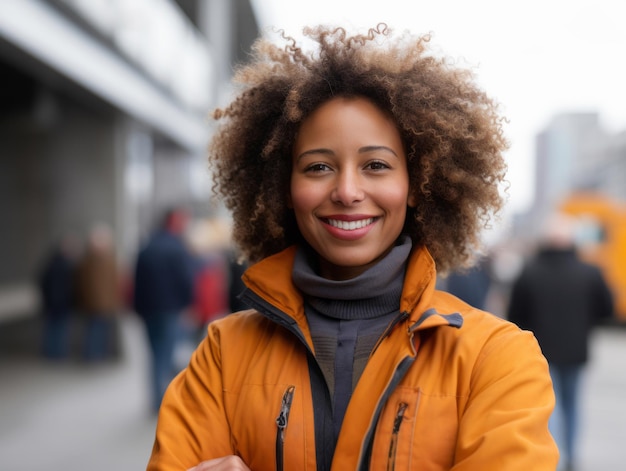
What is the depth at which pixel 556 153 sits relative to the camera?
131 metres

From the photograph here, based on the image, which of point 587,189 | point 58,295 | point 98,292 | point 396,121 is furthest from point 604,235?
point 396,121

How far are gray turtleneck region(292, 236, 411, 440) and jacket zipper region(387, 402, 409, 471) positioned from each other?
6.3 inches

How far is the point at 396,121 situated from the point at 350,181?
8.9 inches

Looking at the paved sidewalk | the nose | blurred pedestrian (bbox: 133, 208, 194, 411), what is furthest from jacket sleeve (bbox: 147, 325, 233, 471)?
blurred pedestrian (bbox: 133, 208, 194, 411)

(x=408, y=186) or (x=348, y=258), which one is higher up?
(x=408, y=186)

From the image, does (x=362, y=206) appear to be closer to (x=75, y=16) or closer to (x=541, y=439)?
(x=541, y=439)

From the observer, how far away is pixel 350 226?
1.89 meters

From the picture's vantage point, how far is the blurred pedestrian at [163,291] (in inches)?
294

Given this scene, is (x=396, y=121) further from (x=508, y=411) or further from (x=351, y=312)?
(x=508, y=411)

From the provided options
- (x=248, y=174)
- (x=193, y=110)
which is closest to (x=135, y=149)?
(x=193, y=110)

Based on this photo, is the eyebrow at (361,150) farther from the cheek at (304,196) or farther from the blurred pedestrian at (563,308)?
the blurred pedestrian at (563,308)

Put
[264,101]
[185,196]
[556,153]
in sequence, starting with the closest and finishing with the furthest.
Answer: [264,101] → [185,196] → [556,153]

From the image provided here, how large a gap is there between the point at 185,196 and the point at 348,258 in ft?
64.0

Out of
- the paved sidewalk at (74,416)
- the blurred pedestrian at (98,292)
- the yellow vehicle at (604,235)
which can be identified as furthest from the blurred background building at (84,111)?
the yellow vehicle at (604,235)
